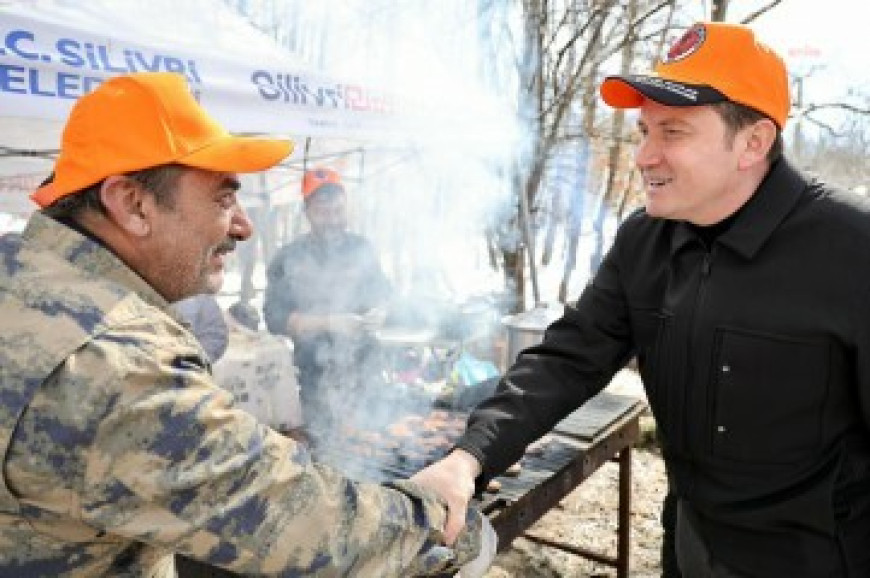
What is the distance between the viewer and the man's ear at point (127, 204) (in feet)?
4.63

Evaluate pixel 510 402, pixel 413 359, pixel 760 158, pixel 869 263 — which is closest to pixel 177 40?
pixel 413 359

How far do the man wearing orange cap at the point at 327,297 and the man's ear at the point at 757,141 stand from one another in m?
3.35

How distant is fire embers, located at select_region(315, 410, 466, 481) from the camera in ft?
10.5

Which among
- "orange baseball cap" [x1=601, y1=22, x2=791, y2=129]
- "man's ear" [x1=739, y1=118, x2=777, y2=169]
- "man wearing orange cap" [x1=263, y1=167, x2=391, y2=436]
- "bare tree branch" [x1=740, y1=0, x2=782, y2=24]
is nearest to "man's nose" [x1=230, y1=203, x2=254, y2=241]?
"orange baseball cap" [x1=601, y1=22, x2=791, y2=129]

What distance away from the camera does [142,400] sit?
1181 mm

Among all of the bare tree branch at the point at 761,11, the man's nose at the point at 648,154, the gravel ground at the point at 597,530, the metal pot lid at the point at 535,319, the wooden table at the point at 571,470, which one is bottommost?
the gravel ground at the point at 597,530

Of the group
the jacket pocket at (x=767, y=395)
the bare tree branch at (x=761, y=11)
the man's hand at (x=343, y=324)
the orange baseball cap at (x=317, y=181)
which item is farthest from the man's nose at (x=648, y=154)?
the bare tree branch at (x=761, y=11)

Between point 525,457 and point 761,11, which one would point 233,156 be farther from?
point 761,11

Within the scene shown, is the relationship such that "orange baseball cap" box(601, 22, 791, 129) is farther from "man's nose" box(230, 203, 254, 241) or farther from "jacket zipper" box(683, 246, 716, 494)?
"man's nose" box(230, 203, 254, 241)

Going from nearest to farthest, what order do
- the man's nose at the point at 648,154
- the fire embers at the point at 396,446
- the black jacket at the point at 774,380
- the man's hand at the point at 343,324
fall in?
1. the black jacket at the point at 774,380
2. the man's nose at the point at 648,154
3. the fire embers at the point at 396,446
4. the man's hand at the point at 343,324

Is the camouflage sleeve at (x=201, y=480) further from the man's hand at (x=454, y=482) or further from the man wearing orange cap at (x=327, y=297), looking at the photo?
the man wearing orange cap at (x=327, y=297)

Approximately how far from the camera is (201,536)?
125 centimetres

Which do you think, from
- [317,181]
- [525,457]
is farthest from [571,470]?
[317,181]

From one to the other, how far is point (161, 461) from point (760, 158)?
1.87 metres
